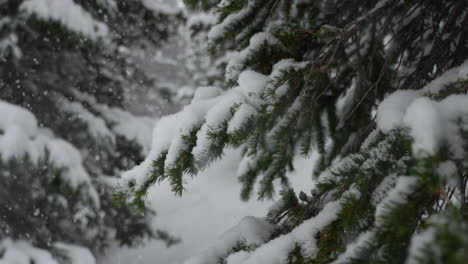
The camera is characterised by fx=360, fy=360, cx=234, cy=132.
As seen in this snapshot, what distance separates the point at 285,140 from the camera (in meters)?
1.53

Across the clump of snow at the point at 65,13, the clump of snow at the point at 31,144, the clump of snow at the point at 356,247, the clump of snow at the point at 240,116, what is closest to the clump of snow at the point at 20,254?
the clump of snow at the point at 31,144

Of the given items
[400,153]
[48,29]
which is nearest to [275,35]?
[400,153]

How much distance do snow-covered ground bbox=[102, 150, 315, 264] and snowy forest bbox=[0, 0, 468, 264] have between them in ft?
0.35

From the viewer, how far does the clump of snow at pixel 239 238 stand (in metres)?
1.50

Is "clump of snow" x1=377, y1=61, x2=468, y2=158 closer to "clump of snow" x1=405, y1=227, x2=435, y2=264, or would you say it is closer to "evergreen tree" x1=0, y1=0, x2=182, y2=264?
"clump of snow" x1=405, y1=227, x2=435, y2=264

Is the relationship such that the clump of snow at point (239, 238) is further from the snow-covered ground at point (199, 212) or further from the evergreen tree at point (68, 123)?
the snow-covered ground at point (199, 212)

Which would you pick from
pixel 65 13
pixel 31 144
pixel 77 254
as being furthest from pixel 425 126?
pixel 77 254

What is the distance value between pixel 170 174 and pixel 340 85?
55.4 inches

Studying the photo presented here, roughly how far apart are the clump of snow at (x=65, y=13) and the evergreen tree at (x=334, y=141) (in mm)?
2759

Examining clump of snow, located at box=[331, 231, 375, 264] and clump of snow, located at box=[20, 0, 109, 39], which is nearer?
clump of snow, located at box=[331, 231, 375, 264]

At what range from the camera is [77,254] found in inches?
181

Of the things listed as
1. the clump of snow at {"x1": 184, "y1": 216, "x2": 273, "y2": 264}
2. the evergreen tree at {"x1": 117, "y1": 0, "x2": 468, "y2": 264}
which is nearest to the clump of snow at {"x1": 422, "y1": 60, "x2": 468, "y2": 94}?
the evergreen tree at {"x1": 117, "y1": 0, "x2": 468, "y2": 264}

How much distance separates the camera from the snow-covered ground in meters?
6.57

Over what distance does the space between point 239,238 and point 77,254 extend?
12.5ft
